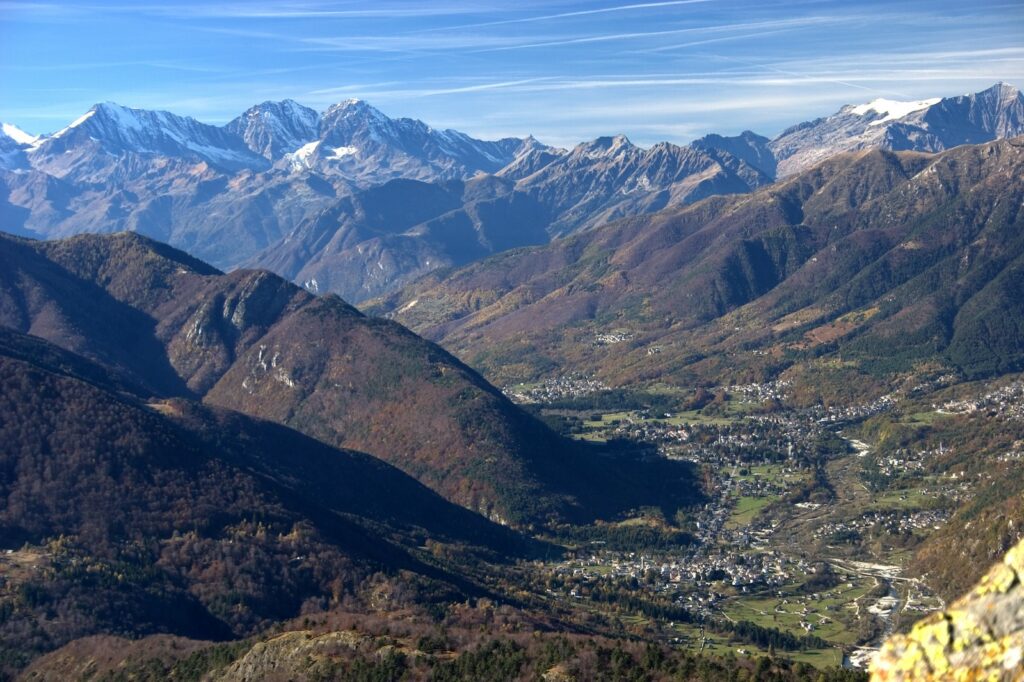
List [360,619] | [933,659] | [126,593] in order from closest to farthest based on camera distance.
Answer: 1. [933,659]
2. [360,619]
3. [126,593]

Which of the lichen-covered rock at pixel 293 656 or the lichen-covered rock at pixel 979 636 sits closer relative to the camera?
the lichen-covered rock at pixel 979 636

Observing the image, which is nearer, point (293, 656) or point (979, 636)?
point (979, 636)

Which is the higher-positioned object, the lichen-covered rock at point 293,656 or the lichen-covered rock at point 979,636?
the lichen-covered rock at point 979,636

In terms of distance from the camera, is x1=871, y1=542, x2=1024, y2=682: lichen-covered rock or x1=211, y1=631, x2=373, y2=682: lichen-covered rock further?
x1=211, y1=631, x2=373, y2=682: lichen-covered rock

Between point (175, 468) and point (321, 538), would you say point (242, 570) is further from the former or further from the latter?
point (175, 468)

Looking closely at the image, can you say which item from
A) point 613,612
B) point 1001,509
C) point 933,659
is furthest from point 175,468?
point 933,659

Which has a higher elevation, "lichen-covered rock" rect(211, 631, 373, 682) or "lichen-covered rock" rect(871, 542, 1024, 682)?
"lichen-covered rock" rect(871, 542, 1024, 682)

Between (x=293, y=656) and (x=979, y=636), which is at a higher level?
(x=979, y=636)

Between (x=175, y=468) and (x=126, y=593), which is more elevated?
(x=175, y=468)
